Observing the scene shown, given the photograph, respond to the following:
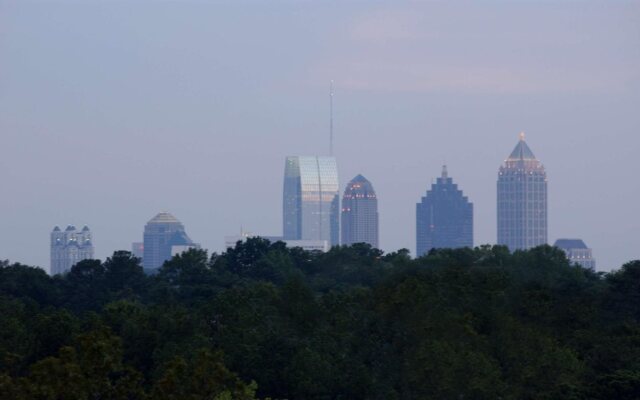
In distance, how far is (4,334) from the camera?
73.4 meters

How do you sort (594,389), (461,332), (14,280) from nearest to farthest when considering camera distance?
(594,389) → (461,332) → (14,280)

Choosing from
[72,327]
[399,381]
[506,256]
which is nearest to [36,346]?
[72,327]

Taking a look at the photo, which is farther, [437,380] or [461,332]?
[461,332]

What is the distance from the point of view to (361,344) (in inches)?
3083

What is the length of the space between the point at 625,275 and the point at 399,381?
89.9 feet

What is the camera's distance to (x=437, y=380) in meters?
69.2

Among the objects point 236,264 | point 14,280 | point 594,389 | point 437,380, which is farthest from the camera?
point 236,264

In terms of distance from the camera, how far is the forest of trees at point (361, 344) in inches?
1950

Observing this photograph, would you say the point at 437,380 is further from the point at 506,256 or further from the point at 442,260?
the point at 506,256

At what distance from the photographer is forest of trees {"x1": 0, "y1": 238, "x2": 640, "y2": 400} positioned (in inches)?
1950

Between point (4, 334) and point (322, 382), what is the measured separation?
15.2m

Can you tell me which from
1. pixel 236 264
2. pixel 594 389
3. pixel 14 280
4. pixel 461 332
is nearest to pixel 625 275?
pixel 461 332

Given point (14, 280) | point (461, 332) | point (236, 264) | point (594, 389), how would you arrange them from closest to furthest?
point (594, 389), point (461, 332), point (14, 280), point (236, 264)

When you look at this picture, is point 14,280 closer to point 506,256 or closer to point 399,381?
Result: point 506,256
